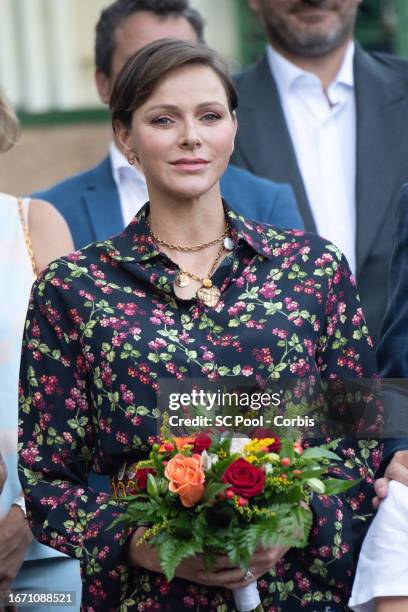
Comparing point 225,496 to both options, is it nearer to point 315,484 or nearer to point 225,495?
point 225,495

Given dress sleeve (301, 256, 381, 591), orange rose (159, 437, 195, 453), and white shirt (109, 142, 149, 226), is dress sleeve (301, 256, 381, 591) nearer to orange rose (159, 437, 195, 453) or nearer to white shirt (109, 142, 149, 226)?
orange rose (159, 437, 195, 453)

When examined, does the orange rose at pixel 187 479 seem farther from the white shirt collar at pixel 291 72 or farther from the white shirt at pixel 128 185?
the white shirt collar at pixel 291 72

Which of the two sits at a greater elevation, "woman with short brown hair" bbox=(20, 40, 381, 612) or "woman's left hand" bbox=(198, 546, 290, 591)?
"woman with short brown hair" bbox=(20, 40, 381, 612)

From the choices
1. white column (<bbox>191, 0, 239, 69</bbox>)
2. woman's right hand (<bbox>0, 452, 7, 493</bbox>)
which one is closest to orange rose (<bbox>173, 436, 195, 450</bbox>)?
woman's right hand (<bbox>0, 452, 7, 493</bbox>)

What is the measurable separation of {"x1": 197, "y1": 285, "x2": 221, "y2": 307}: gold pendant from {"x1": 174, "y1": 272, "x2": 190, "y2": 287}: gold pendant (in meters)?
0.05

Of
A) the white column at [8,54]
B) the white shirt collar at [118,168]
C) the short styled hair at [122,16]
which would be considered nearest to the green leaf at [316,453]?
the white shirt collar at [118,168]

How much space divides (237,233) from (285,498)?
88 centimetres

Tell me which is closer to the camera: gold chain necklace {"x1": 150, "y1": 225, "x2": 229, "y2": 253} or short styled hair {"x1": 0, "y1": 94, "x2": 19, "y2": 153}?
gold chain necklace {"x1": 150, "y1": 225, "x2": 229, "y2": 253}

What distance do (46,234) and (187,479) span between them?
62.6 inches

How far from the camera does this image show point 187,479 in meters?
3.53

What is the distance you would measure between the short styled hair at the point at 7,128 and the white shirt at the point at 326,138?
1.38 metres

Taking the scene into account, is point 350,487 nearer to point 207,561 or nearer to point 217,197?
point 207,561

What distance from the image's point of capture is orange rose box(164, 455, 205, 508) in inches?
139

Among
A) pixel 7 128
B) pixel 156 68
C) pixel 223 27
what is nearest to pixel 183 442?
pixel 156 68
